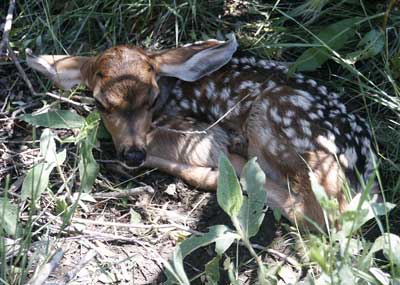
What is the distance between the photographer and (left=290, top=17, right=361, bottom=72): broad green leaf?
4465 mm

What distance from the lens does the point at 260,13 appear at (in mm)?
5000

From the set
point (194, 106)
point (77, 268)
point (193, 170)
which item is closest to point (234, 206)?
point (77, 268)

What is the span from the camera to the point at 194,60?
14.3ft

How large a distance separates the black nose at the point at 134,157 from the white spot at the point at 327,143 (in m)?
0.91

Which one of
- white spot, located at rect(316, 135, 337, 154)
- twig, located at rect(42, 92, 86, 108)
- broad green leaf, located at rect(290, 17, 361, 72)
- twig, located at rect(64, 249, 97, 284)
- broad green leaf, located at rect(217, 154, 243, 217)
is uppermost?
broad green leaf, located at rect(217, 154, 243, 217)

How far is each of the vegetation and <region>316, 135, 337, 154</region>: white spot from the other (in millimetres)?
222

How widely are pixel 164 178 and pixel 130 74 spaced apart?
0.60m

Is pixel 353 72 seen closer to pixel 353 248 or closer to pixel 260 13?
pixel 260 13

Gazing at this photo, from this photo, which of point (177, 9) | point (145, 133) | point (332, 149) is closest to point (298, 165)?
point (332, 149)

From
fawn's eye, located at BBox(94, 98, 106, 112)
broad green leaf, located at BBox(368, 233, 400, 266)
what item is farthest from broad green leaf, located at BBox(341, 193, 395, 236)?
fawn's eye, located at BBox(94, 98, 106, 112)

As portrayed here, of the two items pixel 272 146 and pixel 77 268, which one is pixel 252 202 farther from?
pixel 272 146

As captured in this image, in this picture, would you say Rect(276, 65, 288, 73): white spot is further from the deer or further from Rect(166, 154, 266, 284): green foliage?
Rect(166, 154, 266, 284): green foliage

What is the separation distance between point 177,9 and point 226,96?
0.75m

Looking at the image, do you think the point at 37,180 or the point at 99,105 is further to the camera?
the point at 99,105
